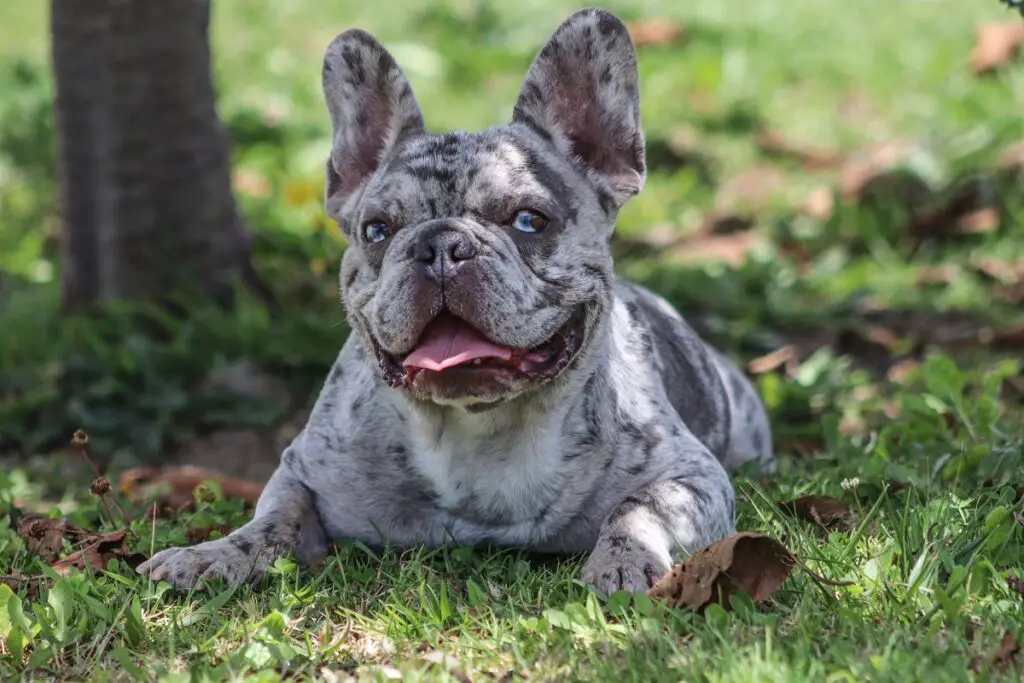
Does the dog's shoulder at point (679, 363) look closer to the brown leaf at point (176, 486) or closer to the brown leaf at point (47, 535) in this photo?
the brown leaf at point (176, 486)

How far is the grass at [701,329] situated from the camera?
3.60 meters

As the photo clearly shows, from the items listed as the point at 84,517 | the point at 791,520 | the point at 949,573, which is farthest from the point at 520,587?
the point at 84,517

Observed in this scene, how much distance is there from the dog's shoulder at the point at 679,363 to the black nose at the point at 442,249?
2.97ft

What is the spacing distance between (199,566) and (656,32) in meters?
8.81

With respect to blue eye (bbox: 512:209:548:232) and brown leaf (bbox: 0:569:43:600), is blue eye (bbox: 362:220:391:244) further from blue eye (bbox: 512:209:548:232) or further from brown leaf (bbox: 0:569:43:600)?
brown leaf (bbox: 0:569:43:600)

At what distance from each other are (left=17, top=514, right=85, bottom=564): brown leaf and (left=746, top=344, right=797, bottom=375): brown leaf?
3.76 meters

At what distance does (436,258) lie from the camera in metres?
4.14

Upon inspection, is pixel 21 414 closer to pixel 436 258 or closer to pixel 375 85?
pixel 375 85

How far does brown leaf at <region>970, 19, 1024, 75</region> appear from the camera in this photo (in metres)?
10.6

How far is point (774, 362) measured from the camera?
23.7ft

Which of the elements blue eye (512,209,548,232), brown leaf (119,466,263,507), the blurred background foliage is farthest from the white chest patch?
the blurred background foliage

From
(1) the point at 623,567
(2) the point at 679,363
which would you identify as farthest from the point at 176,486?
(1) the point at 623,567

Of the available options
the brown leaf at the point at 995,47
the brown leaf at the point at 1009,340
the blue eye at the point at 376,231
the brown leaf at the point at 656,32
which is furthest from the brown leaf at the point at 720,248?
the blue eye at the point at 376,231

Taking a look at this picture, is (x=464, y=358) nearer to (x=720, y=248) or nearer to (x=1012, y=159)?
(x=720, y=248)
